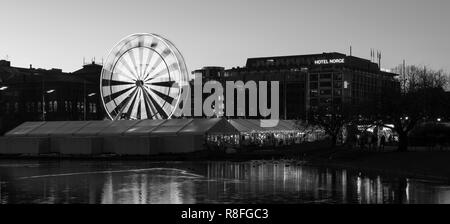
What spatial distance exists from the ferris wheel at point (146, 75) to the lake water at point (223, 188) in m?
29.1

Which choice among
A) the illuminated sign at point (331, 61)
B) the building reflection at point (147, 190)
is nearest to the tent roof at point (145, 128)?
the building reflection at point (147, 190)

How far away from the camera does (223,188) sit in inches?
1300

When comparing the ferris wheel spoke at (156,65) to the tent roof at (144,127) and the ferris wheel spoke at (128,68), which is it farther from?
the tent roof at (144,127)

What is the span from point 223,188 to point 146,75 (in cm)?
4228

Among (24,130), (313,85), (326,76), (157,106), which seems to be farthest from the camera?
(313,85)

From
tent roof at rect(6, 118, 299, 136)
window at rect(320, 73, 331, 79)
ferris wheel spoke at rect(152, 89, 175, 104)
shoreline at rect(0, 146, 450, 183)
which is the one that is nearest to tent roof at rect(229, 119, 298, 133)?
tent roof at rect(6, 118, 299, 136)

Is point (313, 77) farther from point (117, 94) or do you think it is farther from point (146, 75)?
point (146, 75)

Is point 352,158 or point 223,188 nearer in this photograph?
point 223,188

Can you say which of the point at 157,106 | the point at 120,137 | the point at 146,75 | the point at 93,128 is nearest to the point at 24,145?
the point at 93,128

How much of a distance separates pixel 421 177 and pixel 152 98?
4282 cm

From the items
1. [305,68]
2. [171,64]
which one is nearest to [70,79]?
[305,68]

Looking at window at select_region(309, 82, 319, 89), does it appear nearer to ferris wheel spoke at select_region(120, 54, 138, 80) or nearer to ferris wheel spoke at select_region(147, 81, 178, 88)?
ferris wheel spoke at select_region(147, 81, 178, 88)

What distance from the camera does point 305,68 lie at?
193 m
